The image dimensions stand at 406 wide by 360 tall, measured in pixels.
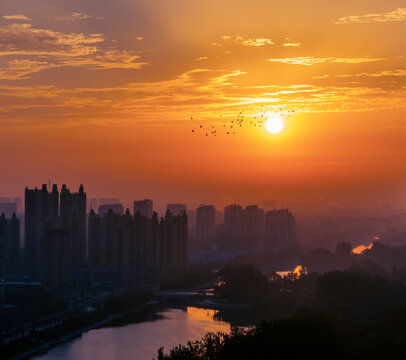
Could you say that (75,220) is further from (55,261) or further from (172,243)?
(55,261)

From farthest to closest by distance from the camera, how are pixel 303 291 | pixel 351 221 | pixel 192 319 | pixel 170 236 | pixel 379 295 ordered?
pixel 351 221
pixel 170 236
pixel 303 291
pixel 192 319
pixel 379 295

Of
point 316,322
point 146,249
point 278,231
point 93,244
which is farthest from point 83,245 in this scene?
point 278,231

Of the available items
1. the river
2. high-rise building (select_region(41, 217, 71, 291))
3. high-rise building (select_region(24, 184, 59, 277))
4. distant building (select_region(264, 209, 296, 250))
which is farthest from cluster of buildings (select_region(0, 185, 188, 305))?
distant building (select_region(264, 209, 296, 250))

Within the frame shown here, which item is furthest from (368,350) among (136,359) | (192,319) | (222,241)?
(222,241)

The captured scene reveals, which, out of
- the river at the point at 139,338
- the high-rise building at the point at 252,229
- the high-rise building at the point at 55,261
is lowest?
the river at the point at 139,338

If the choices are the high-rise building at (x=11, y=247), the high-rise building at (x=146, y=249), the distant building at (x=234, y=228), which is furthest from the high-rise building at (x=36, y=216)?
the distant building at (x=234, y=228)

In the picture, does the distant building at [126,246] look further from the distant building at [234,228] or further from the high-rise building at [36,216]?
the distant building at [234,228]

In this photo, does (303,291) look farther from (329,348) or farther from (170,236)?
(329,348)
